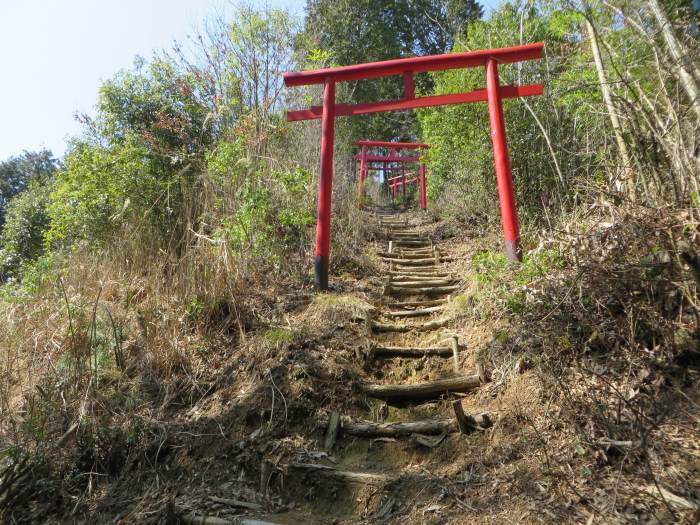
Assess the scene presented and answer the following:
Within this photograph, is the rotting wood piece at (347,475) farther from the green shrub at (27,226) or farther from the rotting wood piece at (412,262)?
the green shrub at (27,226)

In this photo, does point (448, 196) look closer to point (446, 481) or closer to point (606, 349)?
point (606, 349)

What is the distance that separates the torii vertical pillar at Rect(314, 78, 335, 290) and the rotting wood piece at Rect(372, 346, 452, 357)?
1206mm

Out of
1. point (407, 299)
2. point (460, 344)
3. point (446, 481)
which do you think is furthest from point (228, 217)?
point (446, 481)

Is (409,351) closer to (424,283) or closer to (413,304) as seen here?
(413,304)

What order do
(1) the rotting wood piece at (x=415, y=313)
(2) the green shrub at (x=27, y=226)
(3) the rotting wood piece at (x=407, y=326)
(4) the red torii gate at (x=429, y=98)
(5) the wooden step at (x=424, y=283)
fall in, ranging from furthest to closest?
(2) the green shrub at (x=27, y=226) → (5) the wooden step at (x=424, y=283) → (1) the rotting wood piece at (x=415, y=313) → (4) the red torii gate at (x=429, y=98) → (3) the rotting wood piece at (x=407, y=326)

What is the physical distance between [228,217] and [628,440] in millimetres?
3769

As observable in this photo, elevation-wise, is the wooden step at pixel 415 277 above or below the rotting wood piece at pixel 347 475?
above

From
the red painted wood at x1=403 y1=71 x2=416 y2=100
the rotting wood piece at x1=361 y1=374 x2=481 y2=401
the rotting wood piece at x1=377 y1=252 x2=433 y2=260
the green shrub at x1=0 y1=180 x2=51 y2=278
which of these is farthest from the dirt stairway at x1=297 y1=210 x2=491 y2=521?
the green shrub at x1=0 y1=180 x2=51 y2=278

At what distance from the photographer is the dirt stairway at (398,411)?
7.77ft

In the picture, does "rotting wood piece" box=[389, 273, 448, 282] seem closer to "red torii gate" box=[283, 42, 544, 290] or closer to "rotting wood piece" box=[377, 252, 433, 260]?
"rotting wood piece" box=[377, 252, 433, 260]

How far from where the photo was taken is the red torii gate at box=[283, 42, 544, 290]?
14.0 feet

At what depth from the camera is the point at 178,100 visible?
6645 millimetres

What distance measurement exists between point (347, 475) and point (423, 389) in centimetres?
90

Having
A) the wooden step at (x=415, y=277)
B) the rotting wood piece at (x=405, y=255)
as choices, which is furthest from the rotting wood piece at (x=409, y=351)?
the rotting wood piece at (x=405, y=255)
